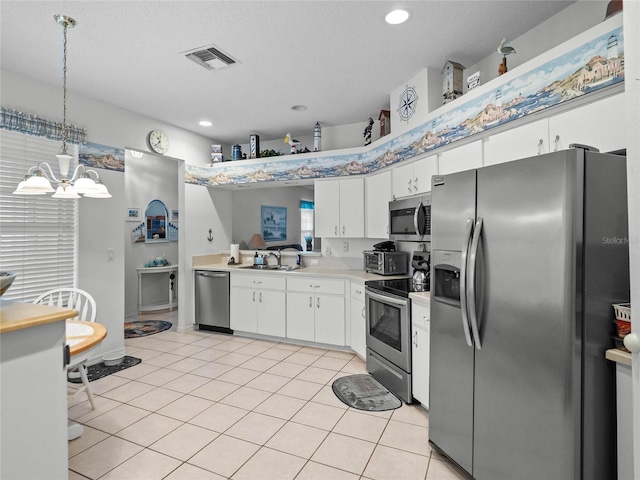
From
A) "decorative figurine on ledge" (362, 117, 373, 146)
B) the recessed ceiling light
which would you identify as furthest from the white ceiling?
"decorative figurine on ledge" (362, 117, 373, 146)

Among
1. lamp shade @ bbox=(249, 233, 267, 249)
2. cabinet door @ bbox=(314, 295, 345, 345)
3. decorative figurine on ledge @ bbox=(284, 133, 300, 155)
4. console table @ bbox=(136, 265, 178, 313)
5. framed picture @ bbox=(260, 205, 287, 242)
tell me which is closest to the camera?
cabinet door @ bbox=(314, 295, 345, 345)

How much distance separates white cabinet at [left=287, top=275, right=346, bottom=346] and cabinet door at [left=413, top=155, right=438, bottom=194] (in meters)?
1.39

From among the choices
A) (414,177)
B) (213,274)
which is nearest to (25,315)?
(414,177)

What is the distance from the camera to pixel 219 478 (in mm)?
1927

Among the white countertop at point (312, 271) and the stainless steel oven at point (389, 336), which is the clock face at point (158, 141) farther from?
the stainless steel oven at point (389, 336)

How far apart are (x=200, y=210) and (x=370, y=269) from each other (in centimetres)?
269

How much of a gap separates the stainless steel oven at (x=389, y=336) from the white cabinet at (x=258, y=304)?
53.4 inches

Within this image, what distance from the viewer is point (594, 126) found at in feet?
5.72

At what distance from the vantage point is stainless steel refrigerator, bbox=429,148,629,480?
1397 millimetres

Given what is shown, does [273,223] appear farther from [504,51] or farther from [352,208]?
[504,51]

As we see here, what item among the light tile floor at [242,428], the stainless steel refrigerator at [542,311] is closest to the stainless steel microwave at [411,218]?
the stainless steel refrigerator at [542,311]

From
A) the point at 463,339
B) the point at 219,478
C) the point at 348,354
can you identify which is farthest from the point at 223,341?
the point at 463,339

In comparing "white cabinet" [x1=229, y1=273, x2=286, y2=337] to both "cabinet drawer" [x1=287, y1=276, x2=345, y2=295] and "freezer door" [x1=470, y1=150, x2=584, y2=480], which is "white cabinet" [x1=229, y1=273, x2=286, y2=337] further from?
"freezer door" [x1=470, y1=150, x2=584, y2=480]

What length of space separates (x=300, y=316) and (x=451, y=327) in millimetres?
2456
